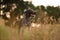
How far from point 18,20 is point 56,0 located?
0.37 meters

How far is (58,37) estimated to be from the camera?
935cm

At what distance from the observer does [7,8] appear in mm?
9336

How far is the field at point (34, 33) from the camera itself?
30.6ft

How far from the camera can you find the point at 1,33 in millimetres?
9320

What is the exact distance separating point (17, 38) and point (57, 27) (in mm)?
363

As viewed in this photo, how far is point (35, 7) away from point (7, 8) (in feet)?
0.80

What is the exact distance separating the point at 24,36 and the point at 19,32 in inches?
2.3

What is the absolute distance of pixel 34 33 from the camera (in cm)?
933

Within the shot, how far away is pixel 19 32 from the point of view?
9.35 metres

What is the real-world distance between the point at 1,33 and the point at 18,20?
187mm

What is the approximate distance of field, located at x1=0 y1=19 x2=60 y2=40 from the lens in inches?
367

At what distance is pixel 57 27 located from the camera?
9.35 m

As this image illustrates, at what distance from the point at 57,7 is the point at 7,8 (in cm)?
44
